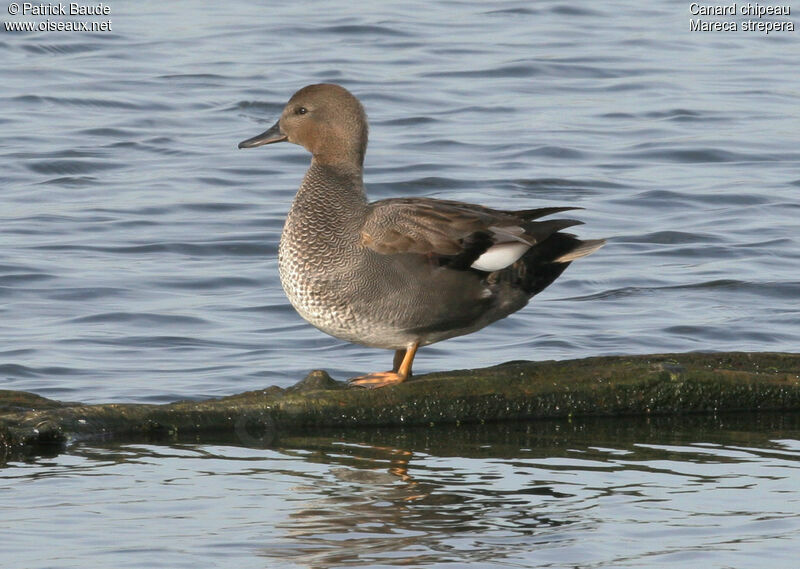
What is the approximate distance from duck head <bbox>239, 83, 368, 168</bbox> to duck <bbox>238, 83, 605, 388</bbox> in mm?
319

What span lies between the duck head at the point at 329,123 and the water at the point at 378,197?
60.4 inches

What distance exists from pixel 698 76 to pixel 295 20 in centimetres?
544

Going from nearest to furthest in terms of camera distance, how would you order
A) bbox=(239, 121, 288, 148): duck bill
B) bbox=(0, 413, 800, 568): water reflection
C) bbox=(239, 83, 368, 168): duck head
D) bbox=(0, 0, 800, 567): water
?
bbox=(0, 413, 800, 568): water reflection → bbox=(0, 0, 800, 567): water → bbox=(239, 83, 368, 168): duck head → bbox=(239, 121, 288, 148): duck bill

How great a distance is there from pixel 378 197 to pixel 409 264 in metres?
6.63

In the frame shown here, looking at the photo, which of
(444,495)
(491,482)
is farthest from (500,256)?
(444,495)

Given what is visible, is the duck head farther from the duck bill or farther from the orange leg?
the orange leg

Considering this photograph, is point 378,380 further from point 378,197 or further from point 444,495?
point 378,197

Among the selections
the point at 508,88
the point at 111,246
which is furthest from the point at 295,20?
the point at 111,246

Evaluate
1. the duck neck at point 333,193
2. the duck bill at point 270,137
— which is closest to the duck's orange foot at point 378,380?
the duck neck at point 333,193

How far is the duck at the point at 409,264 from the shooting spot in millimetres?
6484

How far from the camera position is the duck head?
281 inches

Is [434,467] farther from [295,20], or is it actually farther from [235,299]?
[295,20]

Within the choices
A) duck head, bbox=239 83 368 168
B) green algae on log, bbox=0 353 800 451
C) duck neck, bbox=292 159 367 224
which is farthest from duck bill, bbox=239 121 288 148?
green algae on log, bbox=0 353 800 451

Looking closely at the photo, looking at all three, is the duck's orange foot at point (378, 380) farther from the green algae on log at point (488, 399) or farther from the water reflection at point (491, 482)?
the water reflection at point (491, 482)
